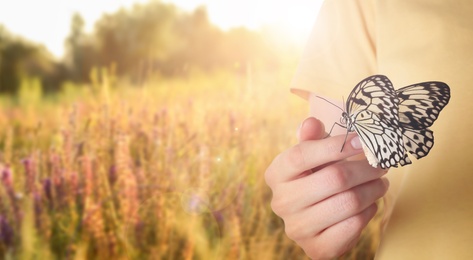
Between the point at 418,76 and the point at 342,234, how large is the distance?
249 mm

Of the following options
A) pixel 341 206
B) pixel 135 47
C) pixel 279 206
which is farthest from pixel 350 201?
pixel 135 47

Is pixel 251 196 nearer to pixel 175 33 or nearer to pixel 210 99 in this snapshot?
pixel 210 99

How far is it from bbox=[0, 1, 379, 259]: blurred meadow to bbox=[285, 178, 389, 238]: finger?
890 mm

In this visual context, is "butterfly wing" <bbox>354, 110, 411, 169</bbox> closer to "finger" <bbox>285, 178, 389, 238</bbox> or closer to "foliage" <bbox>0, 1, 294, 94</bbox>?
"finger" <bbox>285, 178, 389, 238</bbox>

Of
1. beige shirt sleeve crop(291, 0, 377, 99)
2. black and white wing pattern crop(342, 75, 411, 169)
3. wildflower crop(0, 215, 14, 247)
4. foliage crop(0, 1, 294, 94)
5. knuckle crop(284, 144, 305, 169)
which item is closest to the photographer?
black and white wing pattern crop(342, 75, 411, 169)

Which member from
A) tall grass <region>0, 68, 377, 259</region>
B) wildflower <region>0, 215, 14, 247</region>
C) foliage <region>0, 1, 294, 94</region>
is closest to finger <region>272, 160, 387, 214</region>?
tall grass <region>0, 68, 377, 259</region>

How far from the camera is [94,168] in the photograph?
1.78 m

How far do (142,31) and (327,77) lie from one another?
15.1 feet

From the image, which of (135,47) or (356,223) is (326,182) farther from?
(135,47)

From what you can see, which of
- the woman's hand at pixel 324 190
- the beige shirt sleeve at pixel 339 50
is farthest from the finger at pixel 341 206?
the beige shirt sleeve at pixel 339 50

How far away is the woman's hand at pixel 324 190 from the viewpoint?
599 millimetres

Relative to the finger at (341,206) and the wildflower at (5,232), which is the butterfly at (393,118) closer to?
the finger at (341,206)

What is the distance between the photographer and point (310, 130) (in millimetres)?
602

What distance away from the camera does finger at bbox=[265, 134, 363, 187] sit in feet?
1.88
